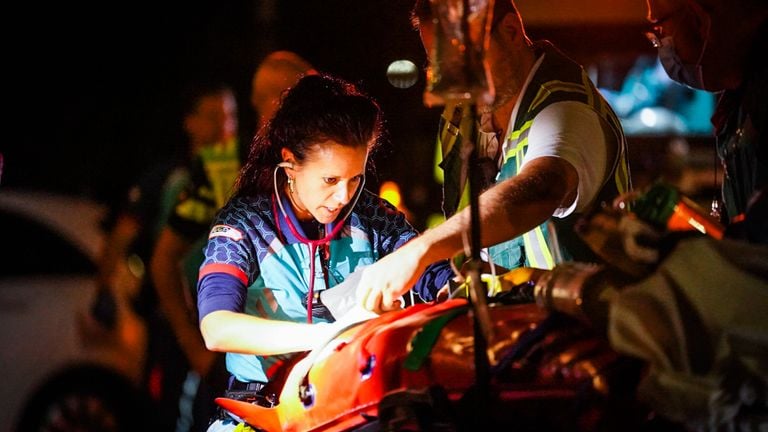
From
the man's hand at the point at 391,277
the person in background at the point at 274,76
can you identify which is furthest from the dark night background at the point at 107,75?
the man's hand at the point at 391,277

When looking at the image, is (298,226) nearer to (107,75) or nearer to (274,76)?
(274,76)

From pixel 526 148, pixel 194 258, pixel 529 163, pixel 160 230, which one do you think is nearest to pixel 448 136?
pixel 526 148

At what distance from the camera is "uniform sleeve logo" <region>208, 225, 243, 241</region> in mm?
3166

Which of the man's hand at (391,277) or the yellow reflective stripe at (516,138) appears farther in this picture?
the yellow reflective stripe at (516,138)

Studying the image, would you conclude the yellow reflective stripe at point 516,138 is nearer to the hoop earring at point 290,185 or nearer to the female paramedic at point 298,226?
the female paramedic at point 298,226

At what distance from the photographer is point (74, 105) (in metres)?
13.0

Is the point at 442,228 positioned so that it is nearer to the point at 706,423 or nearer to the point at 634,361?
the point at 634,361

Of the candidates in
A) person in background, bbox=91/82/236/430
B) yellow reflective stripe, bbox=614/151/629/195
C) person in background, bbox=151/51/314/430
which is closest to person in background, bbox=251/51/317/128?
person in background, bbox=151/51/314/430

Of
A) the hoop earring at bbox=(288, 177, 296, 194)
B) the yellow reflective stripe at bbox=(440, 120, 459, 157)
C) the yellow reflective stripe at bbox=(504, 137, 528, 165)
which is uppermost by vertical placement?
the hoop earring at bbox=(288, 177, 296, 194)

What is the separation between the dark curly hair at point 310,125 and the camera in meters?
3.24

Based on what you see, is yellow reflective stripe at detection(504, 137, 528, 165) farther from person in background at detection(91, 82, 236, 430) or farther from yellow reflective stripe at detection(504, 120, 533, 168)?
person in background at detection(91, 82, 236, 430)

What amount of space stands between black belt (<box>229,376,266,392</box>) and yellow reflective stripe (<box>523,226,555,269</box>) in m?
0.90

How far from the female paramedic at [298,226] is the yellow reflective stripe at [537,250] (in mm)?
253

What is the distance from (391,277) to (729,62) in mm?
1012
